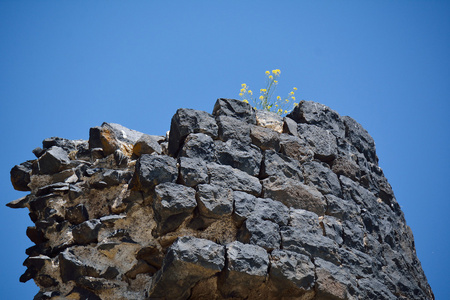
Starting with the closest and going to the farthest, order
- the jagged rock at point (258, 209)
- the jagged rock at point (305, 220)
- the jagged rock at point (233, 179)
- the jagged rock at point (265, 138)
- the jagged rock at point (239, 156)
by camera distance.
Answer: the jagged rock at point (258, 209)
the jagged rock at point (233, 179)
the jagged rock at point (305, 220)
the jagged rock at point (239, 156)
the jagged rock at point (265, 138)

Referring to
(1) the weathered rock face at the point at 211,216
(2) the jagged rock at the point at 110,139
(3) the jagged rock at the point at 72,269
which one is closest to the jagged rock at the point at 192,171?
(1) the weathered rock face at the point at 211,216

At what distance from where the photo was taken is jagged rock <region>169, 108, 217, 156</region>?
13.3 ft

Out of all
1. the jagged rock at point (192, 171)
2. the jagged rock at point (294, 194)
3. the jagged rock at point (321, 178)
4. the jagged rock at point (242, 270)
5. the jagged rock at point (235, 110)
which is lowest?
the jagged rock at point (242, 270)

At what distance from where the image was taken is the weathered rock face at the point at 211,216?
3477 millimetres

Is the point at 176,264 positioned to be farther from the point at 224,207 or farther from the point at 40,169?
the point at 40,169

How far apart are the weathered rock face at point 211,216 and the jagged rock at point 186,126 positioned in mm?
12

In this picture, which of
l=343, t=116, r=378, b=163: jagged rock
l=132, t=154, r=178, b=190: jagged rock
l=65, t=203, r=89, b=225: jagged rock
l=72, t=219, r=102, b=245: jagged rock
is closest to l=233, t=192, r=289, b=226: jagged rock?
l=132, t=154, r=178, b=190: jagged rock

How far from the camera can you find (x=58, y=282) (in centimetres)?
361

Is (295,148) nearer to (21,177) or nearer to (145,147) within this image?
(145,147)

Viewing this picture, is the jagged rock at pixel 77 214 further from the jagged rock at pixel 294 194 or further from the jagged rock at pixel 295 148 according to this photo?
the jagged rock at pixel 295 148

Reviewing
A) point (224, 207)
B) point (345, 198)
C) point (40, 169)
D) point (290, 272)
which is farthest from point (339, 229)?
point (40, 169)

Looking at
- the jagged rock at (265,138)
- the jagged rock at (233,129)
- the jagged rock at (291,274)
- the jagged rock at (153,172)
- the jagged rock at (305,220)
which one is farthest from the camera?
the jagged rock at (265,138)

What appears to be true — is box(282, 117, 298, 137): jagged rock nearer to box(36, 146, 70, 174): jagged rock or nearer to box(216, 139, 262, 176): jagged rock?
box(216, 139, 262, 176): jagged rock

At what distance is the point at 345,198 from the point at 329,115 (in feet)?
3.21
